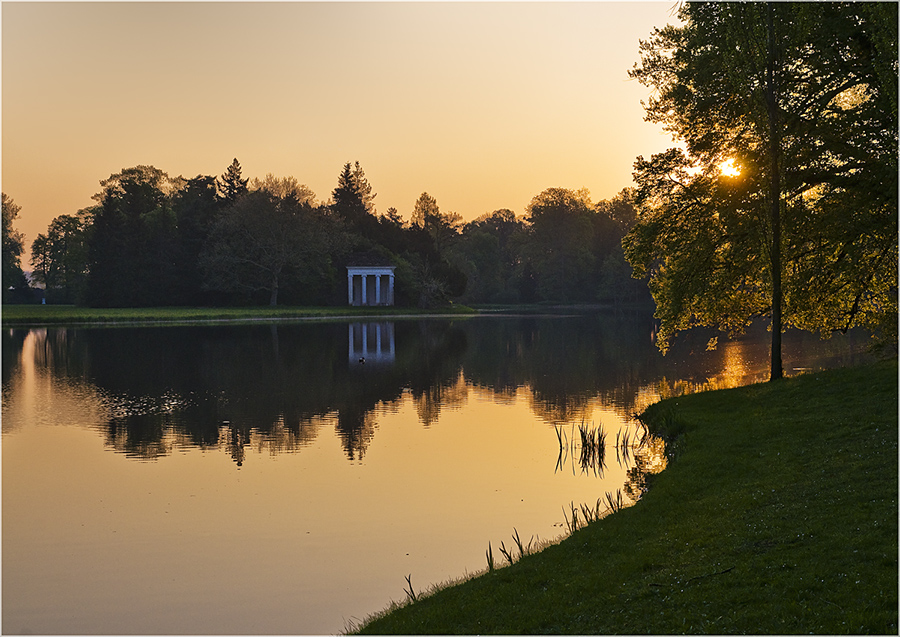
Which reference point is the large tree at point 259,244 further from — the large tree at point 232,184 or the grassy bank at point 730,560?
the grassy bank at point 730,560

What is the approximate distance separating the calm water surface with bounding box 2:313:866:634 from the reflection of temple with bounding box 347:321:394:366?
308 cm

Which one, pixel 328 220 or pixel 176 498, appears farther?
pixel 328 220

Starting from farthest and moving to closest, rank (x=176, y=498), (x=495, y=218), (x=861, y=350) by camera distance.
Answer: (x=495, y=218)
(x=861, y=350)
(x=176, y=498)

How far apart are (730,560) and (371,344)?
46582 mm

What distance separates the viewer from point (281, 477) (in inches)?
699

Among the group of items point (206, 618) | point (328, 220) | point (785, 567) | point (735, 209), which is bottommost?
point (206, 618)

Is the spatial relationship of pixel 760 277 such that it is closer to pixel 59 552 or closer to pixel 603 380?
pixel 603 380

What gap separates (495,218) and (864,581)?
17850cm

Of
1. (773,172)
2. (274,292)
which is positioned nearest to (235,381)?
(773,172)

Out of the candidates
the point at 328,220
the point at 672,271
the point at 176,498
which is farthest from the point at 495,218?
the point at 176,498

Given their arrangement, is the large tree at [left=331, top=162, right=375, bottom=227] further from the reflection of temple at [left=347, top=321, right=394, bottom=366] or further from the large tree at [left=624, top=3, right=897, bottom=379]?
the large tree at [left=624, top=3, right=897, bottom=379]

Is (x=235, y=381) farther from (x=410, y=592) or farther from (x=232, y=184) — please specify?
(x=232, y=184)

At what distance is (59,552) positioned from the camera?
1295 centimetres

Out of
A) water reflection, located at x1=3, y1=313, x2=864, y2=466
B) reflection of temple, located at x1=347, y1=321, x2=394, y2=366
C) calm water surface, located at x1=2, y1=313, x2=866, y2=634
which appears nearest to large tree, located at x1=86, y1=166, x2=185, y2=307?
reflection of temple, located at x1=347, y1=321, x2=394, y2=366
